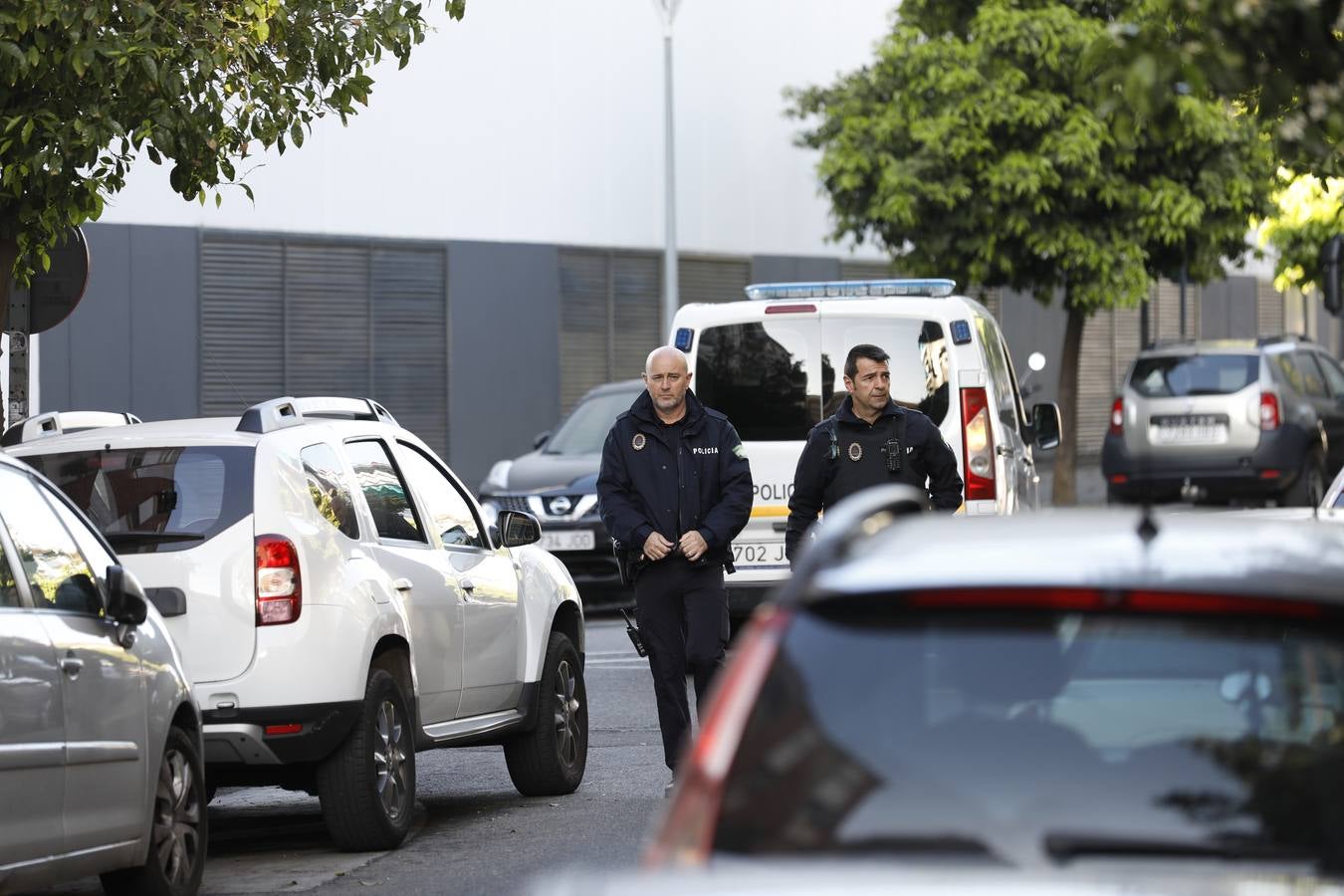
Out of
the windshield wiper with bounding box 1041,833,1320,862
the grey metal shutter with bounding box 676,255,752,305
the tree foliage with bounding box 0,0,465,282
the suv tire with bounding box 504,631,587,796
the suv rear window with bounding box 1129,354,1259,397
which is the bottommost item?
the suv tire with bounding box 504,631,587,796

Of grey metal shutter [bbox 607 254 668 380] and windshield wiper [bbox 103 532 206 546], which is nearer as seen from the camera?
windshield wiper [bbox 103 532 206 546]

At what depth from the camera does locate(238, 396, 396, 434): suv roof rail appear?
838 centimetres

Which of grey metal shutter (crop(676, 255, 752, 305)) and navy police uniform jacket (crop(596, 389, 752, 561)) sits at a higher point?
grey metal shutter (crop(676, 255, 752, 305))

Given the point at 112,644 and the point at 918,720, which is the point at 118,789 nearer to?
the point at 112,644

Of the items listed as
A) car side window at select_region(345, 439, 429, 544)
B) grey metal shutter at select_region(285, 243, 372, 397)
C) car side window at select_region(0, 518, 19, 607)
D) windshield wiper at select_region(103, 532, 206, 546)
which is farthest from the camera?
grey metal shutter at select_region(285, 243, 372, 397)

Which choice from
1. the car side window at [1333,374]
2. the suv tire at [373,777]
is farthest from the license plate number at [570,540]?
the car side window at [1333,374]

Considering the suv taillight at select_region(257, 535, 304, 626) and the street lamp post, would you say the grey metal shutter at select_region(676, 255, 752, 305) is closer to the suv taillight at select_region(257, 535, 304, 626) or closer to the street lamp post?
the street lamp post

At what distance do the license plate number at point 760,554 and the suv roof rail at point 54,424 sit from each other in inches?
174

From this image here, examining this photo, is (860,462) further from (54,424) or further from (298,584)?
(54,424)

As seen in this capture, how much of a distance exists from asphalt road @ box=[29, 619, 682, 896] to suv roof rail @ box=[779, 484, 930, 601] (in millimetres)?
3784

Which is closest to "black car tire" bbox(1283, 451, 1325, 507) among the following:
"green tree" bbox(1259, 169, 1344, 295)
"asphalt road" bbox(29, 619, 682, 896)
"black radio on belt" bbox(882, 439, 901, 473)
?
"green tree" bbox(1259, 169, 1344, 295)

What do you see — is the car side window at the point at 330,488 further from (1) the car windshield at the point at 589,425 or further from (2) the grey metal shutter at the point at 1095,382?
(2) the grey metal shutter at the point at 1095,382

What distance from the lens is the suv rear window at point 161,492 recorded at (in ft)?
26.6

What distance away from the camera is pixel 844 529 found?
3533 mm
